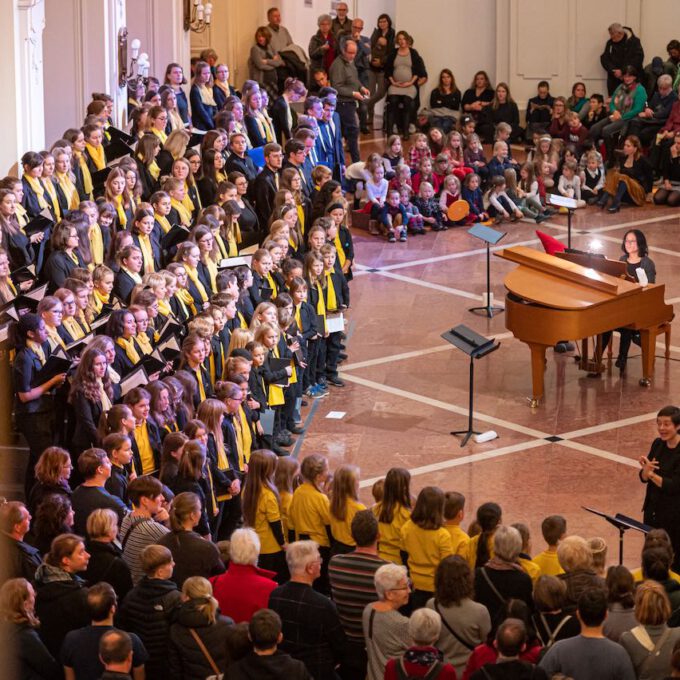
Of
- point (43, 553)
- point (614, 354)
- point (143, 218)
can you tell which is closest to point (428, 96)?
point (614, 354)

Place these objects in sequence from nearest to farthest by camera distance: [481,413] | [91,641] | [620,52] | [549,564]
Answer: [91,641] → [549,564] → [481,413] → [620,52]

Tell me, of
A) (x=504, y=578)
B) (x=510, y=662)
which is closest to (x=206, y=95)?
(x=504, y=578)

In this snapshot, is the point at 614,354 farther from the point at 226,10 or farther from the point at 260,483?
the point at 226,10

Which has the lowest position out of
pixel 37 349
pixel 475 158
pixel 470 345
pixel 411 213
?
pixel 470 345

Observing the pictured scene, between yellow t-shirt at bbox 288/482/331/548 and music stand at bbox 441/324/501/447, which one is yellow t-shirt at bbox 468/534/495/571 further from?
music stand at bbox 441/324/501/447

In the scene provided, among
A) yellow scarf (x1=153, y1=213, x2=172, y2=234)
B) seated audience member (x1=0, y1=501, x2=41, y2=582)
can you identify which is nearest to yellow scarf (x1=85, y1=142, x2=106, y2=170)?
yellow scarf (x1=153, y1=213, x2=172, y2=234)

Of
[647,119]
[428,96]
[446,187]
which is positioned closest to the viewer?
[446,187]

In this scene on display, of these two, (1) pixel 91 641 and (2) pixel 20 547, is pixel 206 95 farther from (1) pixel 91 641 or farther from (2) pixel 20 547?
(1) pixel 91 641

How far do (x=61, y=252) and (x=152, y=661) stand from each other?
17.5ft

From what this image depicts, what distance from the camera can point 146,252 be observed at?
444 inches

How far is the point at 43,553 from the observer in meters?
6.71

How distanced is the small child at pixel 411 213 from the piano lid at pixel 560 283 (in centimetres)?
557

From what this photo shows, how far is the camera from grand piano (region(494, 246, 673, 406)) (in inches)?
449

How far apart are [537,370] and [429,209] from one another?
6.78 metres
